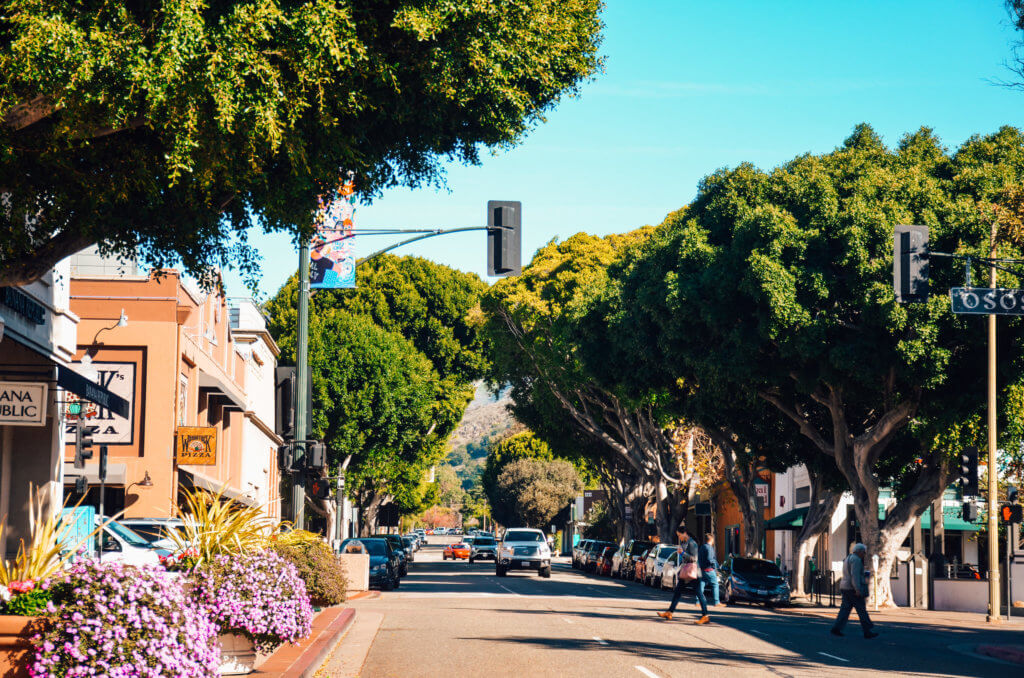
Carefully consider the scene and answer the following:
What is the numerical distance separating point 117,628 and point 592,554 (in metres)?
56.2

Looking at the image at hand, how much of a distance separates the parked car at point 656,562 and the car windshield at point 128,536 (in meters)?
27.4

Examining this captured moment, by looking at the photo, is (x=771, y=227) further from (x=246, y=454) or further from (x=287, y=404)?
(x=246, y=454)

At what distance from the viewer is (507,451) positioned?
113875 millimetres

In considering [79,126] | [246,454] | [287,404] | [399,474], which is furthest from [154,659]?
[399,474]

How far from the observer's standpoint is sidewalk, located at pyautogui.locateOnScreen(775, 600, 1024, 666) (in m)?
20.4

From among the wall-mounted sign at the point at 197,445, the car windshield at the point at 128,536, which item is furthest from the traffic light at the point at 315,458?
the wall-mounted sign at the point at 197,445

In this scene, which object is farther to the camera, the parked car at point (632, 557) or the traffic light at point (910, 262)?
the parked car at point (632, 557)

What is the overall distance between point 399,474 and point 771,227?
38863mm

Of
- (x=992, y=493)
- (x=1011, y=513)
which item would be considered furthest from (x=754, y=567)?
(x=1011, y=513)

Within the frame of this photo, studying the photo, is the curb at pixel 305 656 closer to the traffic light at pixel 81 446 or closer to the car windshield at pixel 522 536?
the traffic light at pixel 81 446

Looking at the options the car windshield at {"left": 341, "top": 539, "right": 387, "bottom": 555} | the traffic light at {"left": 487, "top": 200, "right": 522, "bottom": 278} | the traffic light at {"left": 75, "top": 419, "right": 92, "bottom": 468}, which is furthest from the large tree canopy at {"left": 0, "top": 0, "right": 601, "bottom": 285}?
the car windshield at {"left": 341, "top": 539, "right": 387, "bottom": 555}

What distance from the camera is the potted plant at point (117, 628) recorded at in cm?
889

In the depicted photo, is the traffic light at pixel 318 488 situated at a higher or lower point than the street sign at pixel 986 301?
lower

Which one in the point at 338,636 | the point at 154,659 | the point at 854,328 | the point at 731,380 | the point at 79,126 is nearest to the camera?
the point at 154,659
